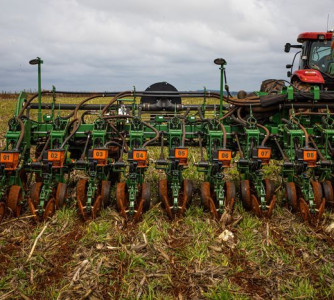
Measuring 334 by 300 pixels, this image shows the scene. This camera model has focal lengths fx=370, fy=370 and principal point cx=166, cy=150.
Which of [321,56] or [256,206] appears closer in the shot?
[256,206]

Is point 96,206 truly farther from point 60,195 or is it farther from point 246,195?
point 246,195

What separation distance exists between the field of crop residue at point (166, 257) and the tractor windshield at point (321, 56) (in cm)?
529

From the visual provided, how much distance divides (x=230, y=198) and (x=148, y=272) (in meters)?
1.66

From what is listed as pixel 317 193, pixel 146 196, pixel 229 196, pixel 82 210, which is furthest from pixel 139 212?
pixel 317 193

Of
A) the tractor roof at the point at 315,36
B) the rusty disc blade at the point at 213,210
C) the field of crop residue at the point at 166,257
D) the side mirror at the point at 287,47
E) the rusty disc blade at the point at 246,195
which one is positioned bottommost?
the field of crop residue at the point at 166,257

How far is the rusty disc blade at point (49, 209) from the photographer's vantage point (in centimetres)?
452

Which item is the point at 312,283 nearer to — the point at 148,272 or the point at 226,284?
the point at 226,284

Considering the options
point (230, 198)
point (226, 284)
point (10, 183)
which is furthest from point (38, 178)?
point (226, 284)

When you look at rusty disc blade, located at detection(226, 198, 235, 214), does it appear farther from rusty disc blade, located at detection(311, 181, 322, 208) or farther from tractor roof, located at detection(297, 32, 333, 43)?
tractor roof, located at detection(297, 32, 333, 43)

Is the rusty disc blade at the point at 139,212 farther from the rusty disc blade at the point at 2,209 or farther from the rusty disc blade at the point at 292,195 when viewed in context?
the rusty disc blade at the point at 292,195

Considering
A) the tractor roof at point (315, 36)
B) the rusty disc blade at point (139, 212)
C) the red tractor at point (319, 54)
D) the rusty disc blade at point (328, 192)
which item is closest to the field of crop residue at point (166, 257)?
the rusty disc blade at point (139, 212)

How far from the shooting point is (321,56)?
9039mm

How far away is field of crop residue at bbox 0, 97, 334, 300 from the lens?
126 inches

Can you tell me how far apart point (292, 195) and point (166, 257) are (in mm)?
1969
